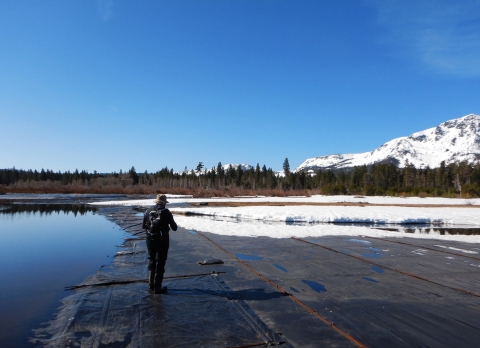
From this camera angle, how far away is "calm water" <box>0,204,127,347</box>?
499 cm

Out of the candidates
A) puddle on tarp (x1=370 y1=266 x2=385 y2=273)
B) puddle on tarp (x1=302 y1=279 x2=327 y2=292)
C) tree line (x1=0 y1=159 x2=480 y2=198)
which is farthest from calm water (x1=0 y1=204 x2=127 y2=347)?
tree line (x1=0 y1=159 x2=480 y2=198)

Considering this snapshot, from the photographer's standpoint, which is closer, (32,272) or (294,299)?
(294,299)

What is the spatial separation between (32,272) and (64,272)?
732 millimetres

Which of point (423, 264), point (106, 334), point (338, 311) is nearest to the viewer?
point (106, 334)

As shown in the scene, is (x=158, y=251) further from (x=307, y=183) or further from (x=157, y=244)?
(x=307, y=183)

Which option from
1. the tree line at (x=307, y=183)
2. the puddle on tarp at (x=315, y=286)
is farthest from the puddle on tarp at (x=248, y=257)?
the tree line at (x=307, y=183)

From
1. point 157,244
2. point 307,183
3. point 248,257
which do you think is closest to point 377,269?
point 248,257

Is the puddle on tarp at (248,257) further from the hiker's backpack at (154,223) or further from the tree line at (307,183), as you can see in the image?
the tree line at (307,183)

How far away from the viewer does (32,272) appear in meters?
7.97

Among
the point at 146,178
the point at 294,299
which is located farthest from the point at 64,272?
the point at 146,178

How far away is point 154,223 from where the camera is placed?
610 centimetres

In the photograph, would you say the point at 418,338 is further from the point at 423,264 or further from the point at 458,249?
the point at 458,249

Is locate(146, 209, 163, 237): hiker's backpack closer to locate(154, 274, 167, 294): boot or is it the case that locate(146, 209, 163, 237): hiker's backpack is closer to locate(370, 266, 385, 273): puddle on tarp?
locate(154, 274, 167, 294): boot

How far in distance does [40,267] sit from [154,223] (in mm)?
4333
